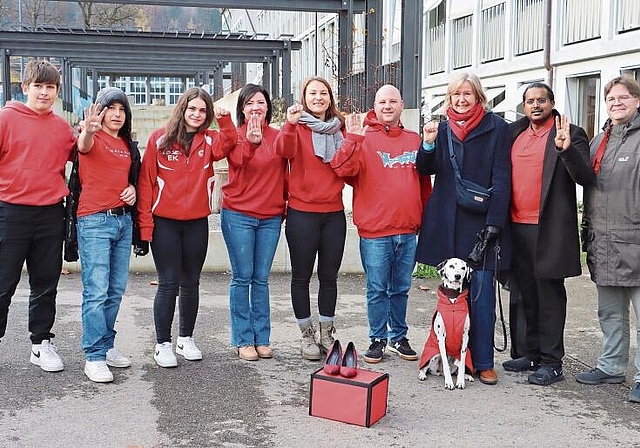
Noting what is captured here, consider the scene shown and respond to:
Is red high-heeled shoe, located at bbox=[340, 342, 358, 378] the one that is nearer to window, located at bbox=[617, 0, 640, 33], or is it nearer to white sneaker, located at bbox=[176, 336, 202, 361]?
white sneaker, located at bbox=[176, 336, 202, 361]

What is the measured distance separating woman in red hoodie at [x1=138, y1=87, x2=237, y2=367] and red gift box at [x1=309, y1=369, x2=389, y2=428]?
1463mm

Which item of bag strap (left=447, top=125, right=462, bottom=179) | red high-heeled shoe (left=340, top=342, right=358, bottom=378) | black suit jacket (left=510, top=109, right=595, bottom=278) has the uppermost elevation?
bag strap (left=447, top=125, right=462, bottom=179)

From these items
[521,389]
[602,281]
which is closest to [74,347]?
[521,389]

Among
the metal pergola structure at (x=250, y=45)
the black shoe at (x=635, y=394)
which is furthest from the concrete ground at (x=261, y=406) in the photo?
the metal pergola structure at (x=250, y=45)

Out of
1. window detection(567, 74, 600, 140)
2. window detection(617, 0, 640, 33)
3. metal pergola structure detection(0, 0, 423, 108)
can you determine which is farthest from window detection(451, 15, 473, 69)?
window detection(617, 0, 640, 33)

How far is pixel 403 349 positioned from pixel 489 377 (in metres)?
0.82

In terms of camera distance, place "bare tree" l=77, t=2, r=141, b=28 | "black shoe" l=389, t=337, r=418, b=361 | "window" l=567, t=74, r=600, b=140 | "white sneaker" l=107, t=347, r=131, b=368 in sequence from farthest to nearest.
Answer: "bare tree" l=77, t=2, r=141, b=28 → "window" l=567, t=74, r=600, b=140 → "black shoe" l=389, t=337, r=418, b=361 → "white sneaker" l=107, t=347, r=131, b=368

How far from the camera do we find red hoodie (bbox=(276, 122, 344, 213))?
5758 mm

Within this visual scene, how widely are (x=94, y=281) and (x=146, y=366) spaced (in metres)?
0.82

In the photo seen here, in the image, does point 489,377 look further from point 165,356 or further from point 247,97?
point 247,97

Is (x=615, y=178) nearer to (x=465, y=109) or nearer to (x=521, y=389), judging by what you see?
(x=465, y=109)

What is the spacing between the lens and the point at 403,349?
20.3ft

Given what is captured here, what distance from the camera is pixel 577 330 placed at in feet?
23.6

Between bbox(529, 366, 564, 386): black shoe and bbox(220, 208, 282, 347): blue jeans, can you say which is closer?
bbox(529, 366, 564, 386): black shoe
